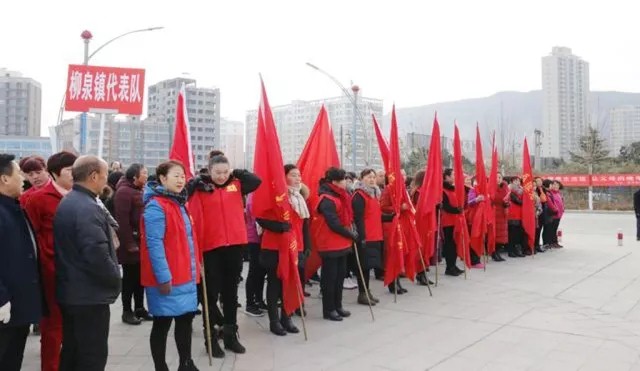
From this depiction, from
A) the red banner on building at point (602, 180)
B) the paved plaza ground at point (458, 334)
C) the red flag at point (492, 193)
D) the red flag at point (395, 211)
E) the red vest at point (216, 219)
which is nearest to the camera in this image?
Result: the paved plaza ground at point (458, 334)

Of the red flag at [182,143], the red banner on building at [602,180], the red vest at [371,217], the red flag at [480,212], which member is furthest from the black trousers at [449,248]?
the red banner on building at [602,180]

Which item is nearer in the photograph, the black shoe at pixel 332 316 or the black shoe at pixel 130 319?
the black shoe at pixel 130 319

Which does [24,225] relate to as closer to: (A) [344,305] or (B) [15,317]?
(B) [15,317]

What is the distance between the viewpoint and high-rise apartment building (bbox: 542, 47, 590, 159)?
7162cm

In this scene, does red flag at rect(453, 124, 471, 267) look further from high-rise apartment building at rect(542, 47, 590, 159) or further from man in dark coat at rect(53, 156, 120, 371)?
high-rise apartment building at rect(542, 47, 590, 159)

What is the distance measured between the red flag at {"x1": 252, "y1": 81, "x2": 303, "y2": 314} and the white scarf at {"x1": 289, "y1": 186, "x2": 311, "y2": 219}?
0.14m

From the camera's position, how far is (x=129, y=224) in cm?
582

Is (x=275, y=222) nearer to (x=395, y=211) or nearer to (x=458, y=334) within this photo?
(x=458, y=334)

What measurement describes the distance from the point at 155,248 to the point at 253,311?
291 centimetres

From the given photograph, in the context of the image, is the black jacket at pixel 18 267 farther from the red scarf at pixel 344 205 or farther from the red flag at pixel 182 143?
the red scarf at pixel 344 205

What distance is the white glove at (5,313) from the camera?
3035 mm

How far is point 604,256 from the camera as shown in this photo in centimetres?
1151

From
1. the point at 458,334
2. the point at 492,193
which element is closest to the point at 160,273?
the point at 458,334

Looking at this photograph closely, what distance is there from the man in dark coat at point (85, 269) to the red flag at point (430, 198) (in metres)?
5.63
